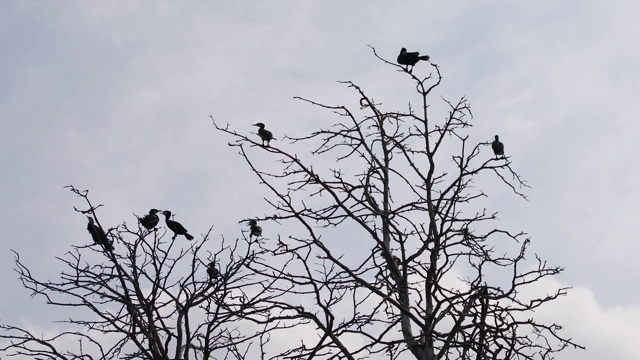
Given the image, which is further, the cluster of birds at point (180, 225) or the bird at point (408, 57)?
the bird at point (408, 57)

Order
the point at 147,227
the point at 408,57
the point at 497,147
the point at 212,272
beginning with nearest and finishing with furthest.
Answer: the point at 212,272 < the point at 147,227 < the point at 497,147 < the point at 408,57

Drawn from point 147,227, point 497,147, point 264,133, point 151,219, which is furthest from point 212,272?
point 264,133

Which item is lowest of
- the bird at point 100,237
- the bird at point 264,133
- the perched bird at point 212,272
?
the perched bird at point 212,272

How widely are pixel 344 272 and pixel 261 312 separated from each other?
828mm

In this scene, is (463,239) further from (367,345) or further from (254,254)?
(254,254)

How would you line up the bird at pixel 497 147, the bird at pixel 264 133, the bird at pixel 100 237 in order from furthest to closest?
the bird at pixel 264 133 → the bird at pixel 497 147 → the bird at pixel 100 237

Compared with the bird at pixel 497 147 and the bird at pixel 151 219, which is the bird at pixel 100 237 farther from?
the bird at pixel 497 147

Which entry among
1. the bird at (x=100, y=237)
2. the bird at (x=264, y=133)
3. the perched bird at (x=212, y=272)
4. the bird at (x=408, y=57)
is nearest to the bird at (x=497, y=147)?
the bird at (x=408, y=57)

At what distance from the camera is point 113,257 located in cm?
783

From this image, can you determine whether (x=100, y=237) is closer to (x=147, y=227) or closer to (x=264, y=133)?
(x=147, y=227)

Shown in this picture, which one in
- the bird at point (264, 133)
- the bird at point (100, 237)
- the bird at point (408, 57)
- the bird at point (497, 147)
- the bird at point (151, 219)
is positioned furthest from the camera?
the bird at point (264, 133)

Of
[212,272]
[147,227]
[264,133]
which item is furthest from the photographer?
[264,133]

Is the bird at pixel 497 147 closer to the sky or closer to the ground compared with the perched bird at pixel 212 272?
closer to the sky

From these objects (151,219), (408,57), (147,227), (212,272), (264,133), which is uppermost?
(264,133)
